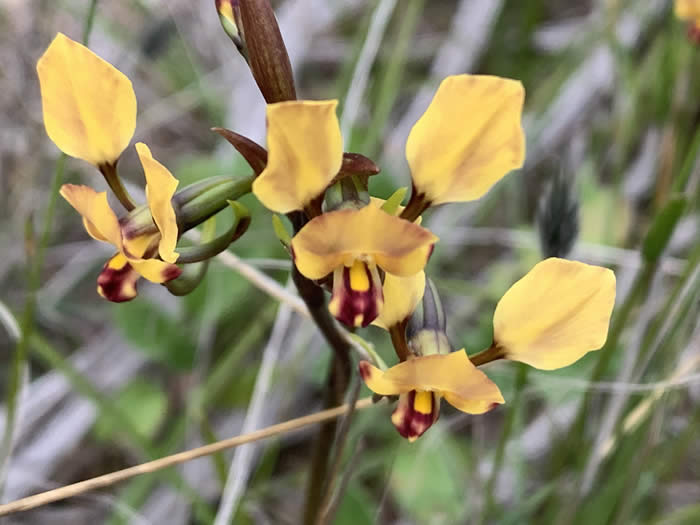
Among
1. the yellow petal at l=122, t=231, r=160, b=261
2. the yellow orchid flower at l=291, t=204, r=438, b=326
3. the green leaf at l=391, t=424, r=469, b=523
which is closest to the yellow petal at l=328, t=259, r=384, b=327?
the yellow orchid flower at l=291, t=204, r=438, b=326

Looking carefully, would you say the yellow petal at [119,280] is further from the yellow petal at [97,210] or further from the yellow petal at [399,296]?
the yellow petal at [399,296]

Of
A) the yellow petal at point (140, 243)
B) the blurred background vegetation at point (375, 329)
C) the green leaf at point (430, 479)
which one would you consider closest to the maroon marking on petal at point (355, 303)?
the yellow petal at point (140, 243)

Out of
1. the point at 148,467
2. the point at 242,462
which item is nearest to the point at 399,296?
the point at 148,467

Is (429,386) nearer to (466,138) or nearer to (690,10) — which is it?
(466,138)

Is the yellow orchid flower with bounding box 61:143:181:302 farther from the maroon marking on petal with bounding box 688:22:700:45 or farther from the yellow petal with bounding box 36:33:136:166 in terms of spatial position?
the maroon marking on petal with bounding box 688:22:700:45

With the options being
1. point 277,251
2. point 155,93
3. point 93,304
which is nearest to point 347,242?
point 277,251

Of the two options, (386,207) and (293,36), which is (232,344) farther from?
(386,207)
